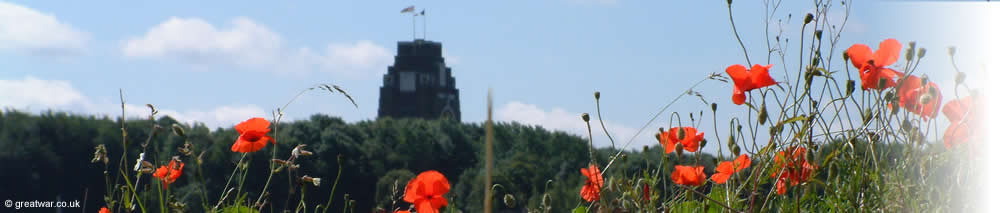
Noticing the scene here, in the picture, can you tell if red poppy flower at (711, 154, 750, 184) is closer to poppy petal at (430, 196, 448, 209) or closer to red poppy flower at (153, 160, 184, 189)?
poppy petal at (430, 196, 448, 209)

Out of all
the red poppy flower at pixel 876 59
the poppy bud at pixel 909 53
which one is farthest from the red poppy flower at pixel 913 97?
the poppy bud at pixel 909 53

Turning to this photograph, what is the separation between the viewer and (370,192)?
29.2m

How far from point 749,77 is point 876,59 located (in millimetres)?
235

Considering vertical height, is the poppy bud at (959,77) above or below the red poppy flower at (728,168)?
above

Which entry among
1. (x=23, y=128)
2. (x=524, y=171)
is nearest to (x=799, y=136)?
(x=524, y=171)

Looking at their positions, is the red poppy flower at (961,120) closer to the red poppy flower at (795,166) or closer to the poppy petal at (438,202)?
the red poppy flower at (795,166)

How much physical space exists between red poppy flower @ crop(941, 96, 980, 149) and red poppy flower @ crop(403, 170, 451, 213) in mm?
949

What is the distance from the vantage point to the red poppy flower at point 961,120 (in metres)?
1.73

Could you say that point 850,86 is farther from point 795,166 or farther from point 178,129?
point 178,129

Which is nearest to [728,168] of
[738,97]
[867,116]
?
[738,97]

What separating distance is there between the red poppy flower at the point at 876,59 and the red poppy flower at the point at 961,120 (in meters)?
0.13

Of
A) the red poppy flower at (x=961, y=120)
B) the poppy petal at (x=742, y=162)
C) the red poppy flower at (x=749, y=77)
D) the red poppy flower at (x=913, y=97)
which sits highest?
the red poppy flower at (x=749, y=77)

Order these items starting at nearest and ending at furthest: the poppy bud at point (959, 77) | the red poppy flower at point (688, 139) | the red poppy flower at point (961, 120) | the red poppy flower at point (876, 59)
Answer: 1. the poppy bud at point (959, 77)
2. the red poppy flower at point (961, 120)
3. the red poppy flower at point (876, 59)
4. the red poppy flower at point (688, 139)

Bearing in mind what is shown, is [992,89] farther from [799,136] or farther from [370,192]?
[370,192]
